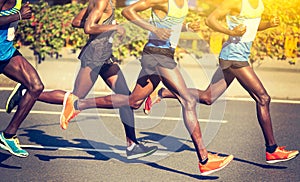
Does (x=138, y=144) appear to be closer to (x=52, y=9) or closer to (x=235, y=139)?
(x=235, y=139)

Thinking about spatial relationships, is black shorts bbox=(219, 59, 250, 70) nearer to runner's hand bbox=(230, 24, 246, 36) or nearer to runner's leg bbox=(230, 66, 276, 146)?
runner's leg bbox=(230, 66, 276, 146)

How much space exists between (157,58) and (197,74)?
5.48 metres

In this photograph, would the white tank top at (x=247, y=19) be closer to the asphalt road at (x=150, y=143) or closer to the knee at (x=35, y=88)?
the asphalt road at (x=150, y=143)

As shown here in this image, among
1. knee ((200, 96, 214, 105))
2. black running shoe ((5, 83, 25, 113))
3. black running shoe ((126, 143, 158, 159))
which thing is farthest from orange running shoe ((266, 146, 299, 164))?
black running shoe ((5, 83, 25, 113))

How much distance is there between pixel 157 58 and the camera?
6465 millimetres

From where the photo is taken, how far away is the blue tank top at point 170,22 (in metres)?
6.43

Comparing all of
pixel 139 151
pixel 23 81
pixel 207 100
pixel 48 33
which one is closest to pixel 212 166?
pixel 139 151

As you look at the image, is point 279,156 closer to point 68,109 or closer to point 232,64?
point 232,64

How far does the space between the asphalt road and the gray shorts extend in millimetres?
1050

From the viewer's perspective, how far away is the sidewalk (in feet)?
38.3

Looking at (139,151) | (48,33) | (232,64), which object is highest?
(232,64)

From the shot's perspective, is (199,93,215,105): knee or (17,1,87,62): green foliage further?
(17,1,87,62): green foliage

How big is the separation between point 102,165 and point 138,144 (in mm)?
508

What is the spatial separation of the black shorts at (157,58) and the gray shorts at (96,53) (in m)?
0.56
